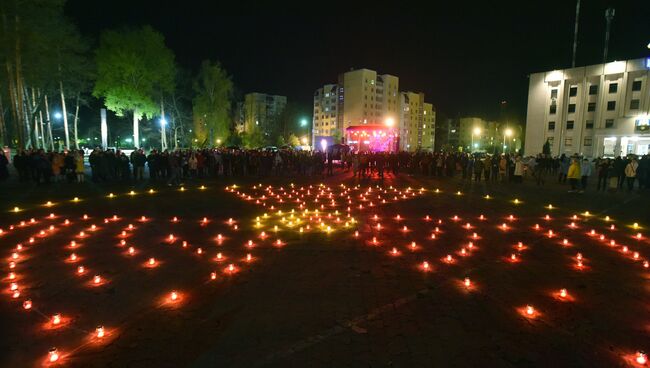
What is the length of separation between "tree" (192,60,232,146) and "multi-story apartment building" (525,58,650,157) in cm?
4676

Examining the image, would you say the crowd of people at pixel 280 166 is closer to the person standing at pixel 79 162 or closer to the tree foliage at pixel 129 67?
the person standing at pixel 79 162

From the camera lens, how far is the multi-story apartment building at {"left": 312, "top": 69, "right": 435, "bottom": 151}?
336 feet

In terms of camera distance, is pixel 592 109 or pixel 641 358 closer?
pixel 641 358

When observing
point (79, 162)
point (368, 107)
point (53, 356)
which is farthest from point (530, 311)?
point (368, 107)

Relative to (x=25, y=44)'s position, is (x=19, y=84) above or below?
below

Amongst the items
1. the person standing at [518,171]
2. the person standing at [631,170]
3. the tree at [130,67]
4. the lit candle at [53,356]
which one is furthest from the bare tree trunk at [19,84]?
the person standing at [631,170]

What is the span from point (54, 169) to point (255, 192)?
10769 mm

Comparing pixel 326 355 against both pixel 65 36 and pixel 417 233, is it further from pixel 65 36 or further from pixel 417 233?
pixel 65 36

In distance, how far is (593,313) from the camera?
194 inches

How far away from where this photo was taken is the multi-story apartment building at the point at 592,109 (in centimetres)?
4472

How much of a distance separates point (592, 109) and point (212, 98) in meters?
53.0

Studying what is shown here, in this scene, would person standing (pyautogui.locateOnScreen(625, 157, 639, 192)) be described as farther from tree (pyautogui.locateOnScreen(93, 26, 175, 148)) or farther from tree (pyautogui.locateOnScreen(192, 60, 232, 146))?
tree (pyautogui.locateOnScreen(192, 60, 232, 146))

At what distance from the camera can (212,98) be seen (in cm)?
4803

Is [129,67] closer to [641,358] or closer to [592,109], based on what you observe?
[641,358]
